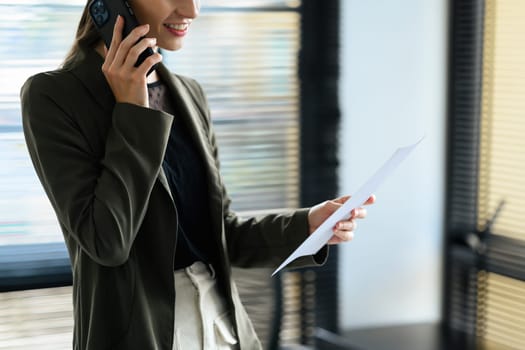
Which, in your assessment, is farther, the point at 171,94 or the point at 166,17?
the point at 171,94

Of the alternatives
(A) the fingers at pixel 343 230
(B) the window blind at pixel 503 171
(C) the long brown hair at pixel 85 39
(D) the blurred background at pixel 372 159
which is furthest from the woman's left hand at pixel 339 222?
(B) the window blind at pixel 503 171

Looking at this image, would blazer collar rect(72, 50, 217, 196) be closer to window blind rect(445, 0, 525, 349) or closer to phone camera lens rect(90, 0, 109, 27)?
phone camera lens rect(90, 0, 109, 27)

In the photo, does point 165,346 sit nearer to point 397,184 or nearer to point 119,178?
point 119,178

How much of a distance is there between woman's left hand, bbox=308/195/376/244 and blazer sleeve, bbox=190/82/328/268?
0.05 ft

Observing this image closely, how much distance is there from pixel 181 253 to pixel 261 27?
1.39 m

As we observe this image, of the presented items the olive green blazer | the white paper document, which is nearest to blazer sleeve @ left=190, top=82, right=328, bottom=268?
Answer: the white paper document

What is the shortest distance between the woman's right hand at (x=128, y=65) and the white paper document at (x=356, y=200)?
0.32 m

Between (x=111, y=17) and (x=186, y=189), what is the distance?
0.96 feet

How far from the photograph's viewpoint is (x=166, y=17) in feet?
3.85

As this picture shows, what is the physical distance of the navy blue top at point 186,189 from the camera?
120 centimetres

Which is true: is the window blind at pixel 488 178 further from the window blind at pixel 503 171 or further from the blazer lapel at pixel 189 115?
the blazer lapel at pixel 189 115

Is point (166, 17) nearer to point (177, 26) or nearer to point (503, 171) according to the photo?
point (177, 26)

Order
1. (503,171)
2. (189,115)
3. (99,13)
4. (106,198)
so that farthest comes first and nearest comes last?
(503,171) < (189,115) < (99,13) < (106,198)

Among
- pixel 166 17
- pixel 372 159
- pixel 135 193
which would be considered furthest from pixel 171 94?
pixel 372 159
